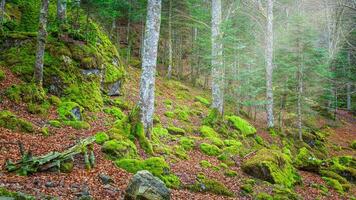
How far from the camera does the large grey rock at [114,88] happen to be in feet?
57.8

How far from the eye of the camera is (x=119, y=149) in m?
10.0

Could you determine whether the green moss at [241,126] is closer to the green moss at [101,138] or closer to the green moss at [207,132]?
the green moss at [207,132]

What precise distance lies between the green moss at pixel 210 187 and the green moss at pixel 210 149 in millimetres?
3812

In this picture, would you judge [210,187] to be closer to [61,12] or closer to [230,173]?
[230,173]

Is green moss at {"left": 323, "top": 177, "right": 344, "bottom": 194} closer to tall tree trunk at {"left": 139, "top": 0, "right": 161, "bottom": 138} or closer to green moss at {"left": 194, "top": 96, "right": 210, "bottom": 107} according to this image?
tall tree trunk at {"left": 139, "top": 0, "right": 161, "bottom": 138}

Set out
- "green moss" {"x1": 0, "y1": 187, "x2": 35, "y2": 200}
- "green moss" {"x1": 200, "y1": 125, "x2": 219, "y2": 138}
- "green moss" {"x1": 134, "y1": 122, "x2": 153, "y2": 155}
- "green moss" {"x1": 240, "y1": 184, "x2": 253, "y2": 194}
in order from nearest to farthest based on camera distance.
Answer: "green moss" {"x1": 0, "y1": 187, "x2": 35, "y2": 200} → "green moss" {"x1": 240, "y1": 184, "x2": 253, "y2": 194} → "green moss" {"x1": 134, "y1": 122, "x2": 153, "y2": 155} → "green moss" {"x1": 200, "y1": 125, "x2": 219, "y2": 138}

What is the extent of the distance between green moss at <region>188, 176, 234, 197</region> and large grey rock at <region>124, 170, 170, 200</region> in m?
2.54

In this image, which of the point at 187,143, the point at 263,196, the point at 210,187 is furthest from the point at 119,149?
the point at 263,196

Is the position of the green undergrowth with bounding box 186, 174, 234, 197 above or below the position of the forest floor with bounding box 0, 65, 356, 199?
below

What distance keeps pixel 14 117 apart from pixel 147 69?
487 cm

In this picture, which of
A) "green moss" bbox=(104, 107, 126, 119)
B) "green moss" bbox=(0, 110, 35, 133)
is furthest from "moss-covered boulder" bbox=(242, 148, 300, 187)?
"green moss" bbox=(0, 110, 35, 133)

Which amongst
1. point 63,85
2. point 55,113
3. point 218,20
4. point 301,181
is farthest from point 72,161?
point 218,20

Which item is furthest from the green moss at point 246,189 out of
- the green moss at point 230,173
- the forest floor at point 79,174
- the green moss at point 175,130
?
the green moss at point 175,130

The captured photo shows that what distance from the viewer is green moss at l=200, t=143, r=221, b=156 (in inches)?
564
